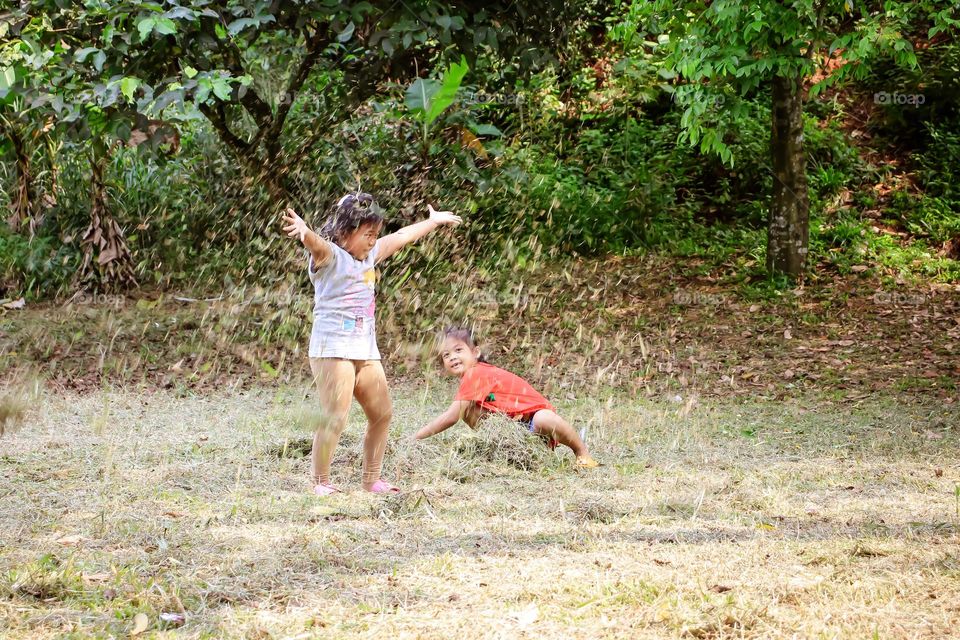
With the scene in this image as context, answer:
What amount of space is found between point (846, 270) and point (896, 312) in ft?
3.60

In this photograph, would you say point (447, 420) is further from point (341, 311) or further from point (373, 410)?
point (341, 311)

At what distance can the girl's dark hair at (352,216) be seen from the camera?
5.17m

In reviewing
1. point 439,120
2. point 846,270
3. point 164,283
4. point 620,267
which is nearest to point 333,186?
point 439,120

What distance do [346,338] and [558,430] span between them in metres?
1.41

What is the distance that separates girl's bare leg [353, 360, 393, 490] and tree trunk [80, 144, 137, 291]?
23.3 ft

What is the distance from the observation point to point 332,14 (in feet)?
25.0

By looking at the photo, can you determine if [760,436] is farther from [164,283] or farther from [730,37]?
[164,283]

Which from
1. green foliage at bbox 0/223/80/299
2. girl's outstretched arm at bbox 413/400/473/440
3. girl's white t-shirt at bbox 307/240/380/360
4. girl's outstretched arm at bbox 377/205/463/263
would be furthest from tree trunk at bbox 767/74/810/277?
green foliage at bbox 0/223/80/299

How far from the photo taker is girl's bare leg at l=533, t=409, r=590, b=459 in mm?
5839

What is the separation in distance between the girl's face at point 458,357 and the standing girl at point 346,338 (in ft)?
2.21

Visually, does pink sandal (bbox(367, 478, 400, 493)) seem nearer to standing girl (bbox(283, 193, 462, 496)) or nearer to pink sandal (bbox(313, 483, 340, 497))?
standing girl (bbox(283, 193, 462, 496))

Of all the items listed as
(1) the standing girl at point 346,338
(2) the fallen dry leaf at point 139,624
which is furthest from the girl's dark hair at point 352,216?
(2) the fallen dry leaf at point 139,624

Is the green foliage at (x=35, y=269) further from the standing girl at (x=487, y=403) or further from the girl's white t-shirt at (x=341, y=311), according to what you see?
the girl's white t-shirt at (x=341, y=311)

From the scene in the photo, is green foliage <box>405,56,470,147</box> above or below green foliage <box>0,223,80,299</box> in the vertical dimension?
above
